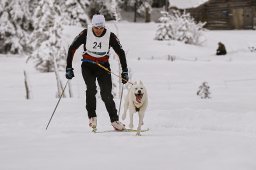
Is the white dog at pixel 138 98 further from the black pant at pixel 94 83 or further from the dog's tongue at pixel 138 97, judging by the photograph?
the black pant at pixel 94 83

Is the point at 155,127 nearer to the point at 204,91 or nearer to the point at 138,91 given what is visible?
the point at 138,91

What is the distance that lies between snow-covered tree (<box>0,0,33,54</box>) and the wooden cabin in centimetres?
1802

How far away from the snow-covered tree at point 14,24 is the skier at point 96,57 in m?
28.2

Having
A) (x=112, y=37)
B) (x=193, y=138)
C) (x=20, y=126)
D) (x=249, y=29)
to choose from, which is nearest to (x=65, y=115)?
(x=20, y=126)

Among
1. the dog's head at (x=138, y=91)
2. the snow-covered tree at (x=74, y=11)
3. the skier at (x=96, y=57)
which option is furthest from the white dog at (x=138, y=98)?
the snow-covered tree at (x=74, y=11)

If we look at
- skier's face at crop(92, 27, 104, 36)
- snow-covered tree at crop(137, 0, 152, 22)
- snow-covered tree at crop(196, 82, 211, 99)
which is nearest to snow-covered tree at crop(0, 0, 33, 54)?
snow-covered tree at crop(137, 0, 152, 22)

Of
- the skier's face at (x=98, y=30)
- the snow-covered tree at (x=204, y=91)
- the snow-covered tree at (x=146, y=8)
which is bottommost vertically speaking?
the snow-covered tree at (x=204, y=91)

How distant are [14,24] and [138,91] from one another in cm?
2992

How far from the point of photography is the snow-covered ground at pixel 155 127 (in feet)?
16.9

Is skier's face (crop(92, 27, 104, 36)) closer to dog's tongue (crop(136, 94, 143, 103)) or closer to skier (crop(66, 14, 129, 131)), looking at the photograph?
skier (crop(66, 14, 129, 131))

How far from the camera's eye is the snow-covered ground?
514 centimetres

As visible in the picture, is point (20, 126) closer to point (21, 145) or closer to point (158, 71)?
point (21, 145)

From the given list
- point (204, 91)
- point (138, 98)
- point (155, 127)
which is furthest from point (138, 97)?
point (204, 91)

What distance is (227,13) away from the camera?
44875mm
